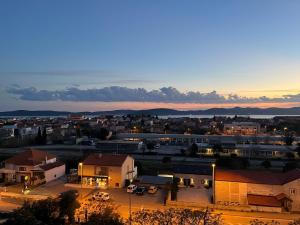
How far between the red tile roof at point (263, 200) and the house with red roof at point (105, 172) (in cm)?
1018

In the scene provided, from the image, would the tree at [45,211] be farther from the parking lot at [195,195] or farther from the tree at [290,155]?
the tree at [290,155]

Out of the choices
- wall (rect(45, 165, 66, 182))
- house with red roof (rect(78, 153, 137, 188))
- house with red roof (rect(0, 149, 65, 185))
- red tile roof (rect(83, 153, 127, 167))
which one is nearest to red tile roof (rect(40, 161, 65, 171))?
house with red roof (rect(0, 149, 65, 185))

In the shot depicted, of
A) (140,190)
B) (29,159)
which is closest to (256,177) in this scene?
(140,190)

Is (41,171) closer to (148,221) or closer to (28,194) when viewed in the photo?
(28,194)

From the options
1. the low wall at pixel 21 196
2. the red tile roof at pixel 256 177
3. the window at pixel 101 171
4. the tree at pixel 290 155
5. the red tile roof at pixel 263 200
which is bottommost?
the tree at pixel 290 155

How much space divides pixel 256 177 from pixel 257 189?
86 centimetres

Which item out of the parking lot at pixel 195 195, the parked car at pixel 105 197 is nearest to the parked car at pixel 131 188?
the parked car at pixel 105 197

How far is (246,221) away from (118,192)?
10.1 meters

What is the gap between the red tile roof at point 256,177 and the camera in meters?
22.7

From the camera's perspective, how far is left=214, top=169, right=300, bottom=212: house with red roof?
21.9 m

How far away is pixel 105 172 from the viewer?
28.2 meters

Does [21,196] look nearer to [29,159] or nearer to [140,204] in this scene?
[29,159]

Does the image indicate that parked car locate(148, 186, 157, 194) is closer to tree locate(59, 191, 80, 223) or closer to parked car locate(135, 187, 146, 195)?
parked car locate(135, 187, 146, 195)

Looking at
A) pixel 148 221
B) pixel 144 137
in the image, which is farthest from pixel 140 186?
pixel 144 137
